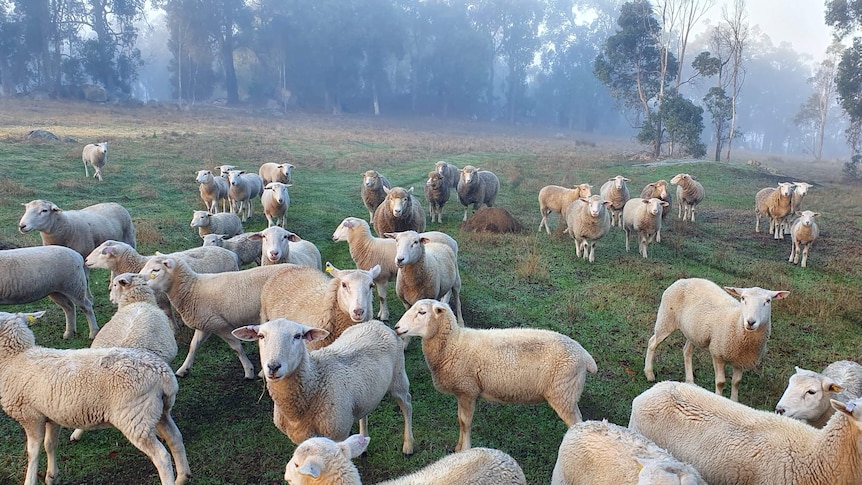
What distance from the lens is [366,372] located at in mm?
4637

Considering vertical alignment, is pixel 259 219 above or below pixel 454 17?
below

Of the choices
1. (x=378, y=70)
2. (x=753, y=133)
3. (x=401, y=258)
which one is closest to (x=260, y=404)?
(x=401, y=258)

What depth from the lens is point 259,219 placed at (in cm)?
1455

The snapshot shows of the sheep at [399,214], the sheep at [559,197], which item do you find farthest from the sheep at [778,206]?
the sheep at [399,214]

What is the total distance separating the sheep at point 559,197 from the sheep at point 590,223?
155 centimetres

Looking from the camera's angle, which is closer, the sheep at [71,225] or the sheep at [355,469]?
the sheep at [355,469]

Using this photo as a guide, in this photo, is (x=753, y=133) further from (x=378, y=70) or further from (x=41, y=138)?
(x=41, y=138)

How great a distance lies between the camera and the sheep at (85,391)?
13.4 ft

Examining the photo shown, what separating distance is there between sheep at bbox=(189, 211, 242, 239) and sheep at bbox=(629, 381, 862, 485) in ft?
29.2

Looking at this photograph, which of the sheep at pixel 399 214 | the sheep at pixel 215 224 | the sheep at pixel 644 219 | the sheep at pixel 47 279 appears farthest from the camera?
the sheep at pixel 644 219

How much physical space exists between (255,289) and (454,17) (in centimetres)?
7366

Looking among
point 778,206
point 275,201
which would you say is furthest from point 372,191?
point 778,206

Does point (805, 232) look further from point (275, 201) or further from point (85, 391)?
point (85, 391)

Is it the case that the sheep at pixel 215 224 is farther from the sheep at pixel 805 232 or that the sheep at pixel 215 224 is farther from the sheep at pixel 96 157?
the sheep at pixel 805 232
